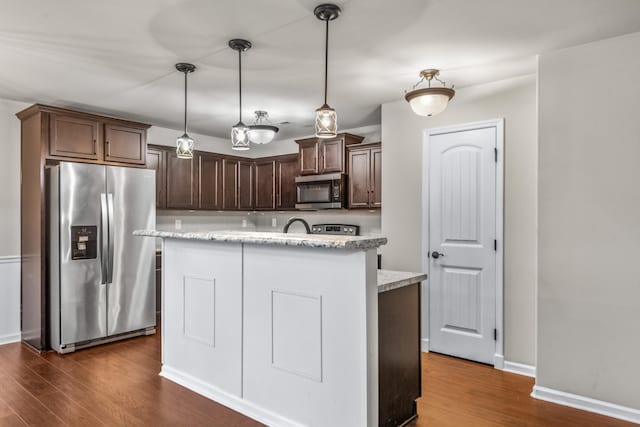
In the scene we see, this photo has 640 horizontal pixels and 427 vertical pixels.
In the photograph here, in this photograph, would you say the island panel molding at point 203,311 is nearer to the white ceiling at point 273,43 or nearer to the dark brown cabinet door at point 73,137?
the white ceiling at point 273,43

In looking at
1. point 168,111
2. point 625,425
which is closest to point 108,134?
point 168,111

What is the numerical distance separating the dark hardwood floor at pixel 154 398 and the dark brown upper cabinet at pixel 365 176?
1.93 m

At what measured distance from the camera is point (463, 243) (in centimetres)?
370

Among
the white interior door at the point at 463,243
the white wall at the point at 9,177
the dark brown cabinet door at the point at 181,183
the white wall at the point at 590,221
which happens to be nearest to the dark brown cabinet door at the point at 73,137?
the white wall at the point at 9,177

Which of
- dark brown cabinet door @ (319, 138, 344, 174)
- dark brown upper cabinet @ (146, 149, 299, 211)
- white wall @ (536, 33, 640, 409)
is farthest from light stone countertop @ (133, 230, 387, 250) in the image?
dark brown cabinet door @ (319, 138, 344, 174)

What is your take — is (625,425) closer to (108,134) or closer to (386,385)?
(386,385)

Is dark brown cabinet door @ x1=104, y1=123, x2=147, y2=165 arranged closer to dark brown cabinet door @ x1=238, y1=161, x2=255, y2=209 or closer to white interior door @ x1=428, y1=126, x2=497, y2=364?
dark brown cabinet door @ x1=238, y1=161, x2=255, y2=209

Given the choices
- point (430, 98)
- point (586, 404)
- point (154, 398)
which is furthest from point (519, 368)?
point (154, 398)

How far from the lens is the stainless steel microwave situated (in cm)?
500

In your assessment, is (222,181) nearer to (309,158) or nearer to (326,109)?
(309,158)

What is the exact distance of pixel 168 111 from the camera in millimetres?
4523

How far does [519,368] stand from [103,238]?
13.3 ft

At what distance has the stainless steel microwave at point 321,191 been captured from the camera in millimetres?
5004

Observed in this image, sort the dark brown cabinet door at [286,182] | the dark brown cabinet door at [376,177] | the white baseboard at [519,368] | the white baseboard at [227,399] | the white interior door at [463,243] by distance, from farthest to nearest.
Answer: the dark brown cabinet door at [286,182], the dark brown cabinet door at [376,177], the white interior door at [463,243], the white baseboard at [519,368], the white baseboard at [227,399]
